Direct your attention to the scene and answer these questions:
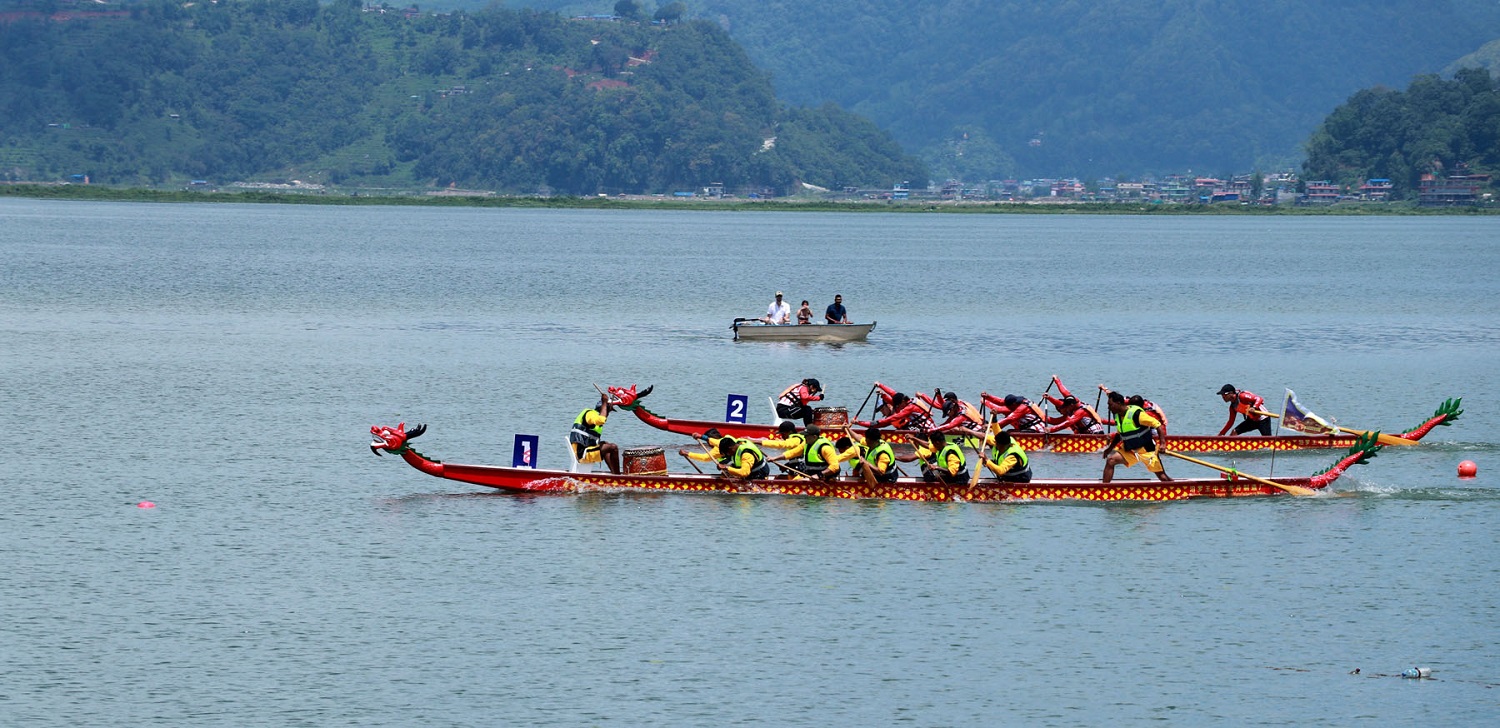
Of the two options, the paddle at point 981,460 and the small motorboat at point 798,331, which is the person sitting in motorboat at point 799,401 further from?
the small motorboat at point 798,331

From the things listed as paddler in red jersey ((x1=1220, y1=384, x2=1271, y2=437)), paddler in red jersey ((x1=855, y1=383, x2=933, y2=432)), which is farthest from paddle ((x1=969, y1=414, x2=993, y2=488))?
paddler in red jersey ((x1=1220, y1=384, x2=1271, y2=437))

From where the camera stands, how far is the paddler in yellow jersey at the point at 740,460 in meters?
37.2

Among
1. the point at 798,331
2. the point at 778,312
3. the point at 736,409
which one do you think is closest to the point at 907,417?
the point at 736,409

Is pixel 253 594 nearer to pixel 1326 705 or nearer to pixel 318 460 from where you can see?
pixel 318 460

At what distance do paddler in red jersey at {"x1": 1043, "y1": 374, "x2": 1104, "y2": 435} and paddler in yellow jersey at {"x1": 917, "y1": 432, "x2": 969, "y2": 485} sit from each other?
222 inches

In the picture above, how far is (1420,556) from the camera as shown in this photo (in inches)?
1334

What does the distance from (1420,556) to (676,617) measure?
1434cm

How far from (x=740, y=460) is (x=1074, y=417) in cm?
990

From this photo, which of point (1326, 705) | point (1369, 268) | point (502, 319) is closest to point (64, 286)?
point (502, 319)

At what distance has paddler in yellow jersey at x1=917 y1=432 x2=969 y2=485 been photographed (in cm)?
3709

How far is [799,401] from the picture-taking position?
43469mm

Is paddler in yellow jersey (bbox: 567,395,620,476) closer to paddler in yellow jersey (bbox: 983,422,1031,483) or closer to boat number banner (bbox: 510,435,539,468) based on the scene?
boat number banner (bbox: 510,435,539,468)

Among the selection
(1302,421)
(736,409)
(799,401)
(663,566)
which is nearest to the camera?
(663,566)

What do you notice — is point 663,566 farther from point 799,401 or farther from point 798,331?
point 798,331
